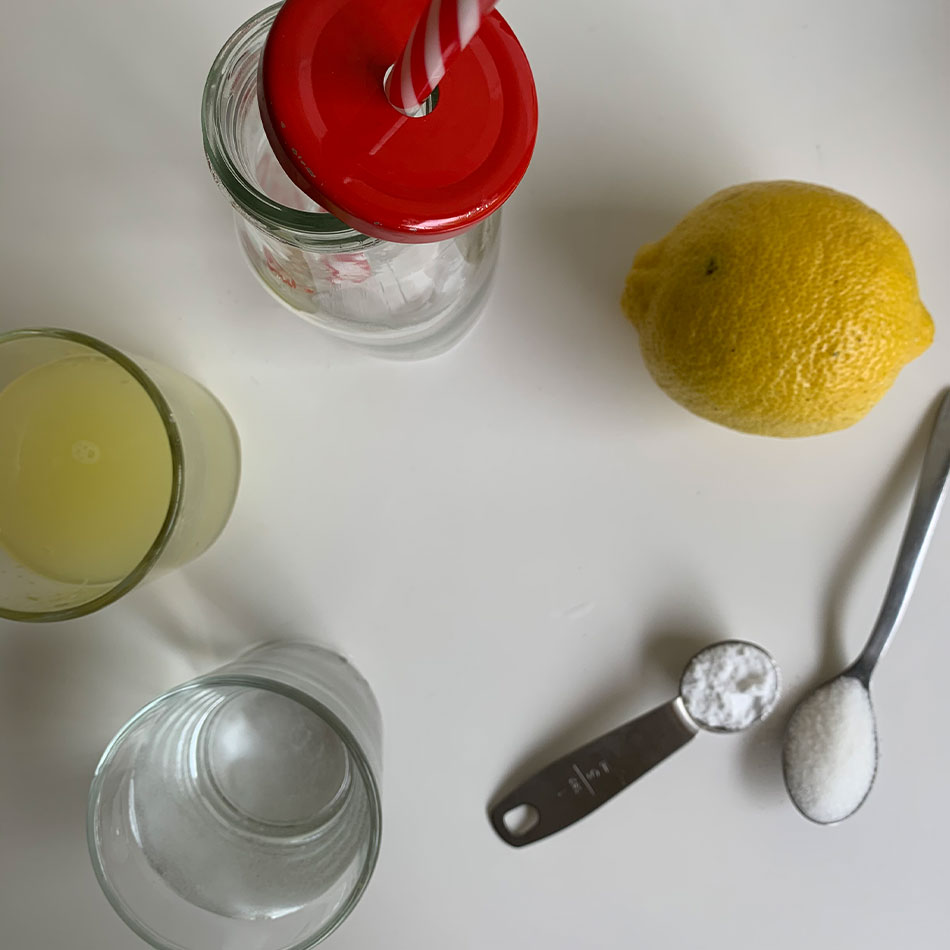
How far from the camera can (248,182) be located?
0.43m

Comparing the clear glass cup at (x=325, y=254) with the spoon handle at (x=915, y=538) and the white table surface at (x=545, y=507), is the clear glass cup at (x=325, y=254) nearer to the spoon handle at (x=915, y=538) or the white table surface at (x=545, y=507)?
the white table surface at (x=545, y=507)

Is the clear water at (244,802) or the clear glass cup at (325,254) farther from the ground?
the clear glass cup at (325,254)

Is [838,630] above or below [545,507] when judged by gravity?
below

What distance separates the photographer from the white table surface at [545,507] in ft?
2.16

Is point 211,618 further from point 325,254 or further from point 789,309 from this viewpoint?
point 789,309

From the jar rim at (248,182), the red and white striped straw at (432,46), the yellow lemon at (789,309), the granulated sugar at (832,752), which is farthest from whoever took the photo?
the granulated sugar at (832,752)

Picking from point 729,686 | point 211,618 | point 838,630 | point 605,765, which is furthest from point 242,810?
point 838,630

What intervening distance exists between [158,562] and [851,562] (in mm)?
548

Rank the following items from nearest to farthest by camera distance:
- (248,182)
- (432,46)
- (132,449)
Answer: (432,46) < (248,182) < (132,449)

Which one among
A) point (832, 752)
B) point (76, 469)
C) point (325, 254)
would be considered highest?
point (325, 254)

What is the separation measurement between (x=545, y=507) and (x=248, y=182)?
35 centimetres

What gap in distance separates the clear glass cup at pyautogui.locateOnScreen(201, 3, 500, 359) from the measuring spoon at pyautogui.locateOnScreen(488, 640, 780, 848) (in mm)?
348

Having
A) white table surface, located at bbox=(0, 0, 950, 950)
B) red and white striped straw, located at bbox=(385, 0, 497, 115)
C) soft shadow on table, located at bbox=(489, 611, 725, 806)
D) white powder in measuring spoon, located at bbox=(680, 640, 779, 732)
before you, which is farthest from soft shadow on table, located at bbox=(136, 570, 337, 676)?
red and white striped straw, located at bbox=(385, 0, 497, 115)

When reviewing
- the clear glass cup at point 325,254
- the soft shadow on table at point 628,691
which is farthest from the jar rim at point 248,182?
the soft shadow on table at point 628,691
